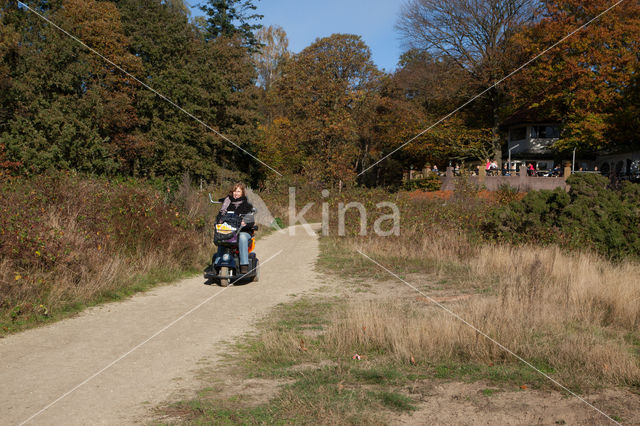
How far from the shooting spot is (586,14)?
35.8 m

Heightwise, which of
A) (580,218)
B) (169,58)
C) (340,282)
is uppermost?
(169,58)

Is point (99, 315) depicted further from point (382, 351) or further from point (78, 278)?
point (382, 351)

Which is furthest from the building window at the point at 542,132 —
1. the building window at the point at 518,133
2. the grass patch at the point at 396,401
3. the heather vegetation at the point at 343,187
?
the grass patch at the point at 396,401

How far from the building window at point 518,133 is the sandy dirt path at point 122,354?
47.1m

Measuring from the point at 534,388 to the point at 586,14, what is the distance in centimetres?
3750

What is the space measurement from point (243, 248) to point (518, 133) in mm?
48253

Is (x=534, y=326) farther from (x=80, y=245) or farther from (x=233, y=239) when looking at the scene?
(x=80, y=245)

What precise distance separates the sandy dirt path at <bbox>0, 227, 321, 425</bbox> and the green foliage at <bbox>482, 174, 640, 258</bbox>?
912 centimetres

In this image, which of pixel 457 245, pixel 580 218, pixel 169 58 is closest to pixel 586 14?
pixel 580 218

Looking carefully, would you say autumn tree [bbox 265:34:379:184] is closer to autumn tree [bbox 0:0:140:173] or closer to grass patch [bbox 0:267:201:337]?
autumn tree [bbox 0:0:140:173]

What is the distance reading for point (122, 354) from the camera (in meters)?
6.43

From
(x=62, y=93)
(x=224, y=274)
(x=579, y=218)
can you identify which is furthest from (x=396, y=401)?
(x=62, y=93)

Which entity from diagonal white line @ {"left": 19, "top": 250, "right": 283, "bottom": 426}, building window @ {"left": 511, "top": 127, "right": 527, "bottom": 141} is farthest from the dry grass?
building window @ {"left": 511, "top": 127, "right": 527, "bottom": 141}

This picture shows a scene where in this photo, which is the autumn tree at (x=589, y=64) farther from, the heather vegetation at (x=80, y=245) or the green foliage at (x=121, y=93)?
the heather vegetation at (x=80, y=245)
